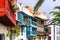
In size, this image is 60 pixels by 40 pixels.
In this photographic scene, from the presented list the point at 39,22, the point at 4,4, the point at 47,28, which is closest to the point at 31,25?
the point at 39,22

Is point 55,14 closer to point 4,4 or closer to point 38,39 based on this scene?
point 4,4

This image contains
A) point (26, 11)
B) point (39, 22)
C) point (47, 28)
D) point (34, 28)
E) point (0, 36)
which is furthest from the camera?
point (47, 28)

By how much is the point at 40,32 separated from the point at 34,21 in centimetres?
338

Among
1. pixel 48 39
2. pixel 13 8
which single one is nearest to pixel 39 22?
pixel 48 39

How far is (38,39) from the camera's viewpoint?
5069cm

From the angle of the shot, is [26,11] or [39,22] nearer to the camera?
[26,11]

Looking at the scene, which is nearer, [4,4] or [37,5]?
[4,4]

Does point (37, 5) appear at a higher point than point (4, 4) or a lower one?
higher

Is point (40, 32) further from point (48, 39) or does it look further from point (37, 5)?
point (37, 5)

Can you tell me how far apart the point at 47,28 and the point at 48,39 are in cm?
689

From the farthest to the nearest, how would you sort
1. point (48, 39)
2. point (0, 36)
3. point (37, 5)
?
point (48, 39)
point (37, 5)
point (0, 36)

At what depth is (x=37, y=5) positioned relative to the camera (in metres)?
24.5

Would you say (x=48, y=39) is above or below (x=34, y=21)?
below

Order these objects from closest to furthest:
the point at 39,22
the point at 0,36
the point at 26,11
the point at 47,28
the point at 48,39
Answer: the point at 0,36
the point at 26,11
the point at 39,22
the point at 47,28
the point at 48,39
